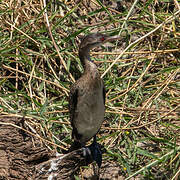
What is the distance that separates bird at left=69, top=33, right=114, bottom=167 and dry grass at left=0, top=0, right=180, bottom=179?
45cm

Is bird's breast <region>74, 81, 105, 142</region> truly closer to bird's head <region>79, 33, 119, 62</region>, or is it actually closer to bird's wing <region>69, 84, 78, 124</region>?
bird's wing <region>69, 84, 78, 124</region>

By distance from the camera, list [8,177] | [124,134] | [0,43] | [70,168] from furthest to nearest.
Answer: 1. [0,43]
2. [124,134]
3. [70,168]
4. [8,177]

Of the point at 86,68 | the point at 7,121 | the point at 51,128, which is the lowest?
the point at 51,128

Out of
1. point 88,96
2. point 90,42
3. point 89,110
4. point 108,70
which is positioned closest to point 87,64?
point 90,42

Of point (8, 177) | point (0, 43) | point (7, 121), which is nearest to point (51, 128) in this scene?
point (7, 121)

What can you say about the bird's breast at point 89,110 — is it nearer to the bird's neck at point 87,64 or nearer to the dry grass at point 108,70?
the bird's neck at point 87,64

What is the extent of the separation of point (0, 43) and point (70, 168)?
205 cm

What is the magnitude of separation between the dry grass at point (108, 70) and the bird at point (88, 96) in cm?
45

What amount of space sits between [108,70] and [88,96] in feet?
2.44

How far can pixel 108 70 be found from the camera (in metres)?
4.90

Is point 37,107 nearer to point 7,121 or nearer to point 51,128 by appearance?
point 51,128

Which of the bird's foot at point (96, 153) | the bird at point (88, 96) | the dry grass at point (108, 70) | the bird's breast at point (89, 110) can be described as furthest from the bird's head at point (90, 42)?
the bird's foot at point (96, 153)

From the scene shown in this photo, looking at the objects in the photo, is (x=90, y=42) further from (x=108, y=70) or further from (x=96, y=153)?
(x=96, y=153)

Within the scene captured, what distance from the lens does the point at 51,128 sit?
16.2ft
